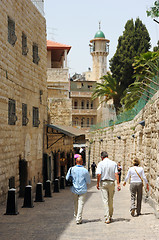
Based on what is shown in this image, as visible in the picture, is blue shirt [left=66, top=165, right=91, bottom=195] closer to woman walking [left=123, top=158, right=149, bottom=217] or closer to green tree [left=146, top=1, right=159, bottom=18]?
woman walking [left=123, top=158, right=149, bottom=217]

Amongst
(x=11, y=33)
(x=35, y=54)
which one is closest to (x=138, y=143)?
(x=35, y=54)

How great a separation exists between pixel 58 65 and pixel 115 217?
26128 mm

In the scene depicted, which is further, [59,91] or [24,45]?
[59,91]

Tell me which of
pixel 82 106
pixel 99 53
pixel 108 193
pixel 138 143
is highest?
pixel 99 53

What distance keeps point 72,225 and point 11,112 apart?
597cm

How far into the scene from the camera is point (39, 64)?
58.7 feet

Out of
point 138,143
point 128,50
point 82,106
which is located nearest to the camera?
point 138,143

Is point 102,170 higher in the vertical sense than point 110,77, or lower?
lower

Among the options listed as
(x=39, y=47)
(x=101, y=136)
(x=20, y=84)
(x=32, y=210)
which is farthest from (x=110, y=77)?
(x=32, y=210)

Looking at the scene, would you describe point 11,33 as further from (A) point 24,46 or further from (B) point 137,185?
(B) point 137,185

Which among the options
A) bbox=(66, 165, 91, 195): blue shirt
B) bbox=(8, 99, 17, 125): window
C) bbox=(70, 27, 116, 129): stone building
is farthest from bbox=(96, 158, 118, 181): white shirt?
bbox=(70, 27, 116, 129): stone building

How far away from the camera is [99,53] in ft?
221

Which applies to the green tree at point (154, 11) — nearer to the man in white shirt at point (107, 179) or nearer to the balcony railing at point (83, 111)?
the man in white shirt at point (107, 179)

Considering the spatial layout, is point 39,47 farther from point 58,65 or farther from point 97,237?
point 58,65
